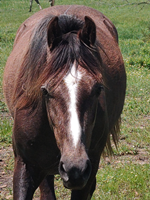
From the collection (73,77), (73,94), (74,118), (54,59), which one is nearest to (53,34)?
(54,59)

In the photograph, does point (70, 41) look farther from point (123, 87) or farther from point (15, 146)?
point (123, 87)

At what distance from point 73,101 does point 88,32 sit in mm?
604

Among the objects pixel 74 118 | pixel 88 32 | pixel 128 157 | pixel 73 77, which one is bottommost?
pixel 128 157

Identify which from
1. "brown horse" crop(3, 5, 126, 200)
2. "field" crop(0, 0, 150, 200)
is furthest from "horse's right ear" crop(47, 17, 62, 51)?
"field" crop(0, 0, 150, 200)

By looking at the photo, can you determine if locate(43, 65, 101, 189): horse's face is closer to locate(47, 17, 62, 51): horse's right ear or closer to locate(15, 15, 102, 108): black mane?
locate(15, 15, 102, 108): black mane

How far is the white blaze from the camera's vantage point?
2109 mm

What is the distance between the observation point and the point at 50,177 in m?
3.78

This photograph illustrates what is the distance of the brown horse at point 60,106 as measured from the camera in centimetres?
213

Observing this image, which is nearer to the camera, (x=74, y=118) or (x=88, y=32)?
(x=74, y=118)

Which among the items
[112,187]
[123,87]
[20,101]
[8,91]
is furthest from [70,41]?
[112,187]

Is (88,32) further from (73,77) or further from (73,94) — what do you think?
(73,94)

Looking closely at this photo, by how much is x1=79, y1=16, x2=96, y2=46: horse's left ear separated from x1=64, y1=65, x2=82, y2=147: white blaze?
29 cm

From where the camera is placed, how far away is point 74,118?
2152mm

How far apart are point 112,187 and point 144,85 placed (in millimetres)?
4531
